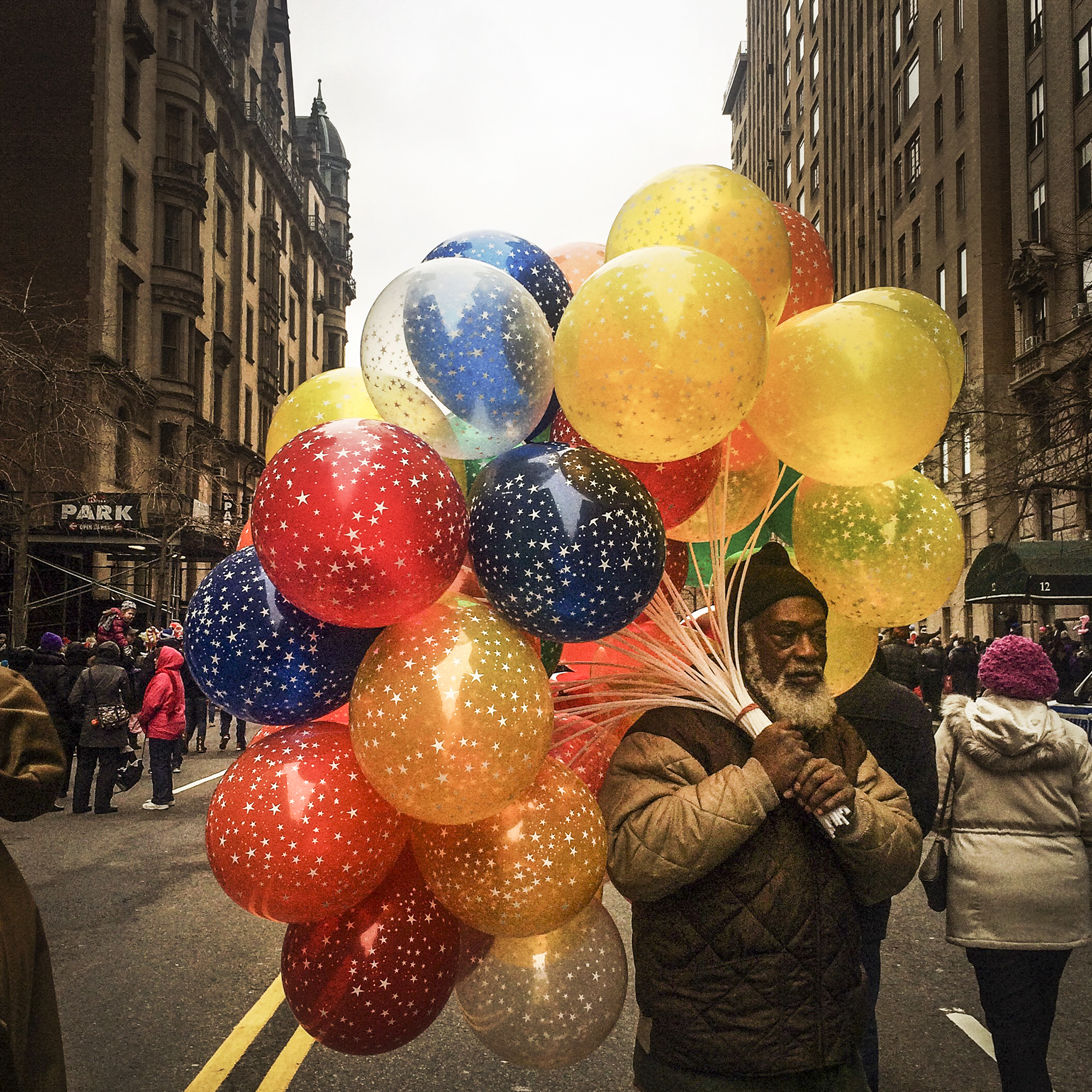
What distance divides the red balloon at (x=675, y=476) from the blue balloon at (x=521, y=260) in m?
0.30

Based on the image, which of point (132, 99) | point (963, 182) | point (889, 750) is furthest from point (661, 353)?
point (963, 182)

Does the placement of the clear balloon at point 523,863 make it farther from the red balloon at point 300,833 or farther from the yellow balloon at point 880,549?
the yellow balloon at point 880,549

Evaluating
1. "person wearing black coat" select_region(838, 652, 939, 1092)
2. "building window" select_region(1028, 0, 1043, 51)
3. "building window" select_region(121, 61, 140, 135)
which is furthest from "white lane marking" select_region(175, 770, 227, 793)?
"building window" select_region(1028, 0, 1043, 51)

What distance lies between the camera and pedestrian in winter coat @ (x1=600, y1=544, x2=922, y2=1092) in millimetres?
2295

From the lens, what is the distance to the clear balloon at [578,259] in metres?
3.14

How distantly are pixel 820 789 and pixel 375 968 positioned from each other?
1088 mm

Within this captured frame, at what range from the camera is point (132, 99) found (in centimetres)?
2975

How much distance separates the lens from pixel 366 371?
101 inches

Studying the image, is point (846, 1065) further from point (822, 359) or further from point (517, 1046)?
point (822, 359)

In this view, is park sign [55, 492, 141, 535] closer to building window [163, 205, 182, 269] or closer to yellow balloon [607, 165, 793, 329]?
building window [163, 205, 182, 269]

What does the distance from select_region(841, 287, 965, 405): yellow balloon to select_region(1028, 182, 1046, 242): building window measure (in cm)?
2986

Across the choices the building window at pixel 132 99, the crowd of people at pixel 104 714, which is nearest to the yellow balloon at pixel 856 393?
the crowd of people at pixel 104 714

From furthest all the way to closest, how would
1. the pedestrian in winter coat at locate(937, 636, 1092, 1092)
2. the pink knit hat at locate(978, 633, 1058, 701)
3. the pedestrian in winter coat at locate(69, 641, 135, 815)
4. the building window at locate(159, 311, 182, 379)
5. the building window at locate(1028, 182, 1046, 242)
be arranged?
1. the building window at locate(159, 311, 182, 379)
2. the building window at locate(1028, 182, 1046, 242)
3. the pedestrian in winter coat at locate(69, 641, 135, 815)
4. the pink knit hat at locate(978, 633, 1058, 701)
5. the pedestrian in winter coat at locate(937, 636, 1092, 1092)

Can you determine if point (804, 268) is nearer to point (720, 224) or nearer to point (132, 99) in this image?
point (720, 224)
